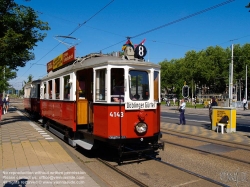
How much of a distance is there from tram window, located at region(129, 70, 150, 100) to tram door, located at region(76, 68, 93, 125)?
186cm

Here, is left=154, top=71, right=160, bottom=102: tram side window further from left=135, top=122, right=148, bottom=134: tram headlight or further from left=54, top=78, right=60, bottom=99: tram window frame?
left=54, top=78, right=60, bottom=99: tram window frame

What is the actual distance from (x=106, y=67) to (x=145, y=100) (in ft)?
4.81

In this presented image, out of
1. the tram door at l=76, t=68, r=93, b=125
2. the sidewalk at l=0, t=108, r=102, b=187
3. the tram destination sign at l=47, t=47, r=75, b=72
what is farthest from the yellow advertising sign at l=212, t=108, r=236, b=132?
the sidewalk at l=0, t=108, r=102, b=187

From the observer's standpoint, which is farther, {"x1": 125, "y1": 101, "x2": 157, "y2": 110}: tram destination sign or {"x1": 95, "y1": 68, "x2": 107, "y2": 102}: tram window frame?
{"x1": 95, "y1": 68, "x2": 107, "y2": 102}: tram window frame

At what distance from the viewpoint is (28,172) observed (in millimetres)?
6555

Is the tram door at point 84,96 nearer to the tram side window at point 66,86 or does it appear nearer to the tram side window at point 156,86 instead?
the tram side window at point 66,86

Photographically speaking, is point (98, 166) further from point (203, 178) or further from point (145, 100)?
point (203, 178)

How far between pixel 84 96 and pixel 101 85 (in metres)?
1.69

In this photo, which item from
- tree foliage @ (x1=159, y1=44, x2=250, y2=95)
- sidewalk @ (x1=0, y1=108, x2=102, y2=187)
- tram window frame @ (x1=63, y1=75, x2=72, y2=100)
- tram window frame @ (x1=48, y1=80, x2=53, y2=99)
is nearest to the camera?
sidewalk @ (x1=0, y1=108, x2=102, y2=187)

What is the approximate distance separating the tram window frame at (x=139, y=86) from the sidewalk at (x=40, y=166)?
7.84 feet

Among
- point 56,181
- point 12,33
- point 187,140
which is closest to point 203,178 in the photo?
point 56,181

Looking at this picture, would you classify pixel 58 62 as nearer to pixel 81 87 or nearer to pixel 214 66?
pixel 81 87

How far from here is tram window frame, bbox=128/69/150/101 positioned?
24.5ft

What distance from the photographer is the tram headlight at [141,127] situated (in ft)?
24.0
